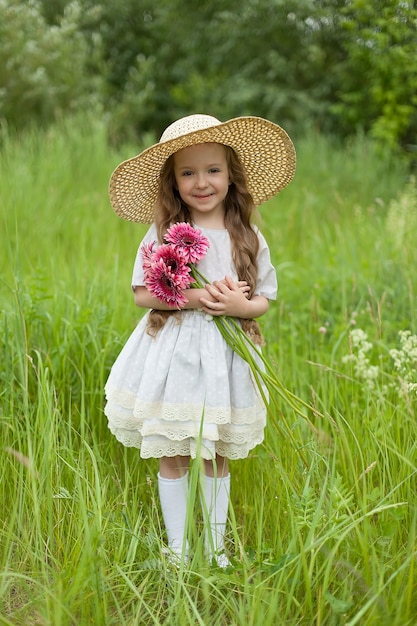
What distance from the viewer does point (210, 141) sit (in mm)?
2197

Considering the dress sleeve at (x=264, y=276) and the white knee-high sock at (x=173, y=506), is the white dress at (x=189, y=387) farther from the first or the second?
the white knee-high sock at (x=173, y=506)

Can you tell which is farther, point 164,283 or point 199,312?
point 199,312

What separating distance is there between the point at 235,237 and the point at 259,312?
27cm

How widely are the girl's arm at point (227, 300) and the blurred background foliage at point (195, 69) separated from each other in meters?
4.46

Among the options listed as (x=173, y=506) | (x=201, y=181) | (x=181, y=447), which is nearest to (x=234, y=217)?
(x=201, y=181)

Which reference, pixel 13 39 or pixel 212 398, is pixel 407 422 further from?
pixel 13 39

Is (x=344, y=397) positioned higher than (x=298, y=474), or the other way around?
(x=344, y=397)

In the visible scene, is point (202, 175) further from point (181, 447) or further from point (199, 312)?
point (181, 447)

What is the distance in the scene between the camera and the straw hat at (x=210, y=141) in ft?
7.02

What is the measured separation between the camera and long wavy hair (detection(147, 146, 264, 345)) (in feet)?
7.38

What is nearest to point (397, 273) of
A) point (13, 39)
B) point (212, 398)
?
point (212, 398)

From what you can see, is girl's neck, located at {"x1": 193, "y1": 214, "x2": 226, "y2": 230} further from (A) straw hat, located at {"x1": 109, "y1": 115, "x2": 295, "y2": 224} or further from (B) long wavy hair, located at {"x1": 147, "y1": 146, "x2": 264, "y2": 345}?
(A) straw hat, located at {"x1": 109, "y1": 115, "x2": 295, "y2": 224}

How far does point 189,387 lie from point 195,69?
973 centimetres

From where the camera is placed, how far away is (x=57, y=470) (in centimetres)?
225
